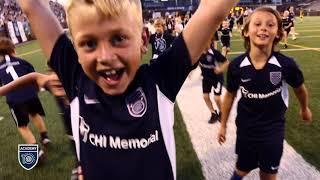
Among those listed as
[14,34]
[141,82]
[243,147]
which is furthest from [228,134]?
[14,34]

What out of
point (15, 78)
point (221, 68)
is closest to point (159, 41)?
point (221, 68)

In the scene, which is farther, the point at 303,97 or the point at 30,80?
the point at 303,97

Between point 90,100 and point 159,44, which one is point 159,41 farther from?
point 90,100

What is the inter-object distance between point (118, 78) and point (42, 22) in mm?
477

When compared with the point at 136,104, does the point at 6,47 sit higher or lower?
lower

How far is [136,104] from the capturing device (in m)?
1.50

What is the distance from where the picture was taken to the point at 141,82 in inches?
60.8

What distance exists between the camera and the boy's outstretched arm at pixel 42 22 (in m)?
1.59

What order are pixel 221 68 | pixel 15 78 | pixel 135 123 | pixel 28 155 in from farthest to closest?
1. pixel 221 68
2. pixel 15 78
3. pixel 28 155
4. pixel 135 123

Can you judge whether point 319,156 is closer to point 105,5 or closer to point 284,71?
point 284,71

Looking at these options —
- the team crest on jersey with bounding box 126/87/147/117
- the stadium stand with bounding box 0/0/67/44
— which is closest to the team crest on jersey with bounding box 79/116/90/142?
the team crest on jersey with bounding box 126/87/147/117

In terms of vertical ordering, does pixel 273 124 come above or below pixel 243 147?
above

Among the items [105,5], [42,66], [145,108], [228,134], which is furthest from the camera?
[42,66]

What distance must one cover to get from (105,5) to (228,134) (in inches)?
190
